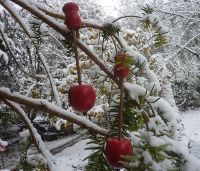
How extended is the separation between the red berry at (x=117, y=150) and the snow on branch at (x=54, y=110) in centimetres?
10

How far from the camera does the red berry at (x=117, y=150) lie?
25.9 inches

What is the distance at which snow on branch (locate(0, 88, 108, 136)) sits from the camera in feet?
2.62

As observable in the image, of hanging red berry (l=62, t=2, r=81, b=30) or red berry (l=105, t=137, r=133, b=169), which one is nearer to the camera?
red berry (l=105, t=137, r=133, b=169)

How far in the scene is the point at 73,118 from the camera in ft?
2.67

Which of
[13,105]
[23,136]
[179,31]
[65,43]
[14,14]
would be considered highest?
[179,31]

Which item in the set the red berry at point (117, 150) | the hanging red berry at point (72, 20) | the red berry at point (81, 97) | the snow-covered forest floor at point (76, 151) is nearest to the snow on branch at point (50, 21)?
the hanging red berry at point (72, 20)

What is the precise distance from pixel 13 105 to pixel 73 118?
1.17 feet

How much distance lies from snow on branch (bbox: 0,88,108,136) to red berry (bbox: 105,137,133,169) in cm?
10

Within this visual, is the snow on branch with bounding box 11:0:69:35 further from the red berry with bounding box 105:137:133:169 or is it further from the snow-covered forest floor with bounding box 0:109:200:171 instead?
the snow-covered forest floor with bounding box 0:109:200:171

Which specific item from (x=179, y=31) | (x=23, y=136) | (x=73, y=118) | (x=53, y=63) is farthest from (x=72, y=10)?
(x=179, y=31)

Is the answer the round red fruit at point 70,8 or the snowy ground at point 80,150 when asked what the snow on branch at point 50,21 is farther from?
the snowy ground at point 80,150

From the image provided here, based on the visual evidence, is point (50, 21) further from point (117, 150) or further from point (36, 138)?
point (36, 138)

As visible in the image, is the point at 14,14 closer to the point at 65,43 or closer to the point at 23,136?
the point at 65,43

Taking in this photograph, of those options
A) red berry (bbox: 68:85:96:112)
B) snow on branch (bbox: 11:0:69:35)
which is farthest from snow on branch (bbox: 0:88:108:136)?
snow on branch (bbox: 11:0:69:35)
